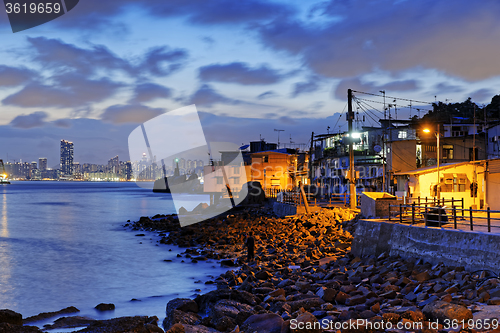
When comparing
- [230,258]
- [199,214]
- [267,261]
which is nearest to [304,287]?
[267,261]

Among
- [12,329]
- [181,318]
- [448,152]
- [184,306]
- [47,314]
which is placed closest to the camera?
[12,329]

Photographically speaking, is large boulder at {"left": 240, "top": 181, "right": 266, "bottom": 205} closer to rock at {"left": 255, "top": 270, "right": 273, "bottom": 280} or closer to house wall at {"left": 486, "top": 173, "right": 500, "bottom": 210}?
house wall at {"left": 486, "top": 173, "right": 500, "bottom": 210}

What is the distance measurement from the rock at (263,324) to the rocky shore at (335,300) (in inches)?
0.9

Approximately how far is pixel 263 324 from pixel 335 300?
303 cm

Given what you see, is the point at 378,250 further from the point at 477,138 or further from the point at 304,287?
the point at 477,138

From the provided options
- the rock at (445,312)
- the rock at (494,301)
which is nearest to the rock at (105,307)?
the rock at (445,312)

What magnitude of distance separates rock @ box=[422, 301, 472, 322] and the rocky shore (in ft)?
0.06

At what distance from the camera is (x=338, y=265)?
53.1ft

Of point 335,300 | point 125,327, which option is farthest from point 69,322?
point 335,300

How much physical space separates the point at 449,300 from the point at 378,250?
6.28 metres

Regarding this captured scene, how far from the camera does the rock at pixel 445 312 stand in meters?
8.27

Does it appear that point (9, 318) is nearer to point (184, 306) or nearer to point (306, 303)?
point (184, 306)

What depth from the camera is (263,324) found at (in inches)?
357

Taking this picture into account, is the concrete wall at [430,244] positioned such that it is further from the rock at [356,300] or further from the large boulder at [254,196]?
the large boulder at [254,196]
